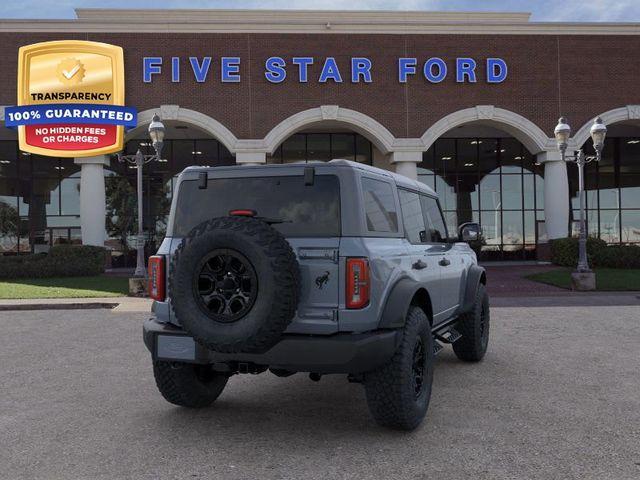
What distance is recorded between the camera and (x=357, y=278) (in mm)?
4152

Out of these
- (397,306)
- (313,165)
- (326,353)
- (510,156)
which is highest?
(510,156)

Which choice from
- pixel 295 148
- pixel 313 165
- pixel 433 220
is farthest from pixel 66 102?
pixel 313 165

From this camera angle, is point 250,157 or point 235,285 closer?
point 235,285

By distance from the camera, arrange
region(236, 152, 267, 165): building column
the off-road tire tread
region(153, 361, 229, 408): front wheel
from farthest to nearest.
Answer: region(236, 152, 267, 165): building column → the off-road tire tread → region(153, 361, 229, 408): front wheel

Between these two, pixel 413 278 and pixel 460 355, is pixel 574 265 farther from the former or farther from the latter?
pixel 413 278

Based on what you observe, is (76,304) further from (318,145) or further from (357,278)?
(318,145)

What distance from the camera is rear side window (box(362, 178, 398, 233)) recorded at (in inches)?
179

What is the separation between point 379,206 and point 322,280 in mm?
942

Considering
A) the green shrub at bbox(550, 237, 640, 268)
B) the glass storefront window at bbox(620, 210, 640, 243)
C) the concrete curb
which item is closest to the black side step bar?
the concrete curb

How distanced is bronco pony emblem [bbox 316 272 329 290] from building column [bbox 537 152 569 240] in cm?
2335

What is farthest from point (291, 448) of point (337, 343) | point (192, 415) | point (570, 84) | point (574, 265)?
point (570, 84)

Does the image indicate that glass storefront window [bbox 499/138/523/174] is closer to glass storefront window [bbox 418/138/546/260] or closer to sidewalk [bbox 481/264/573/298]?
glass storefront window [bbox 418/138/546/260]

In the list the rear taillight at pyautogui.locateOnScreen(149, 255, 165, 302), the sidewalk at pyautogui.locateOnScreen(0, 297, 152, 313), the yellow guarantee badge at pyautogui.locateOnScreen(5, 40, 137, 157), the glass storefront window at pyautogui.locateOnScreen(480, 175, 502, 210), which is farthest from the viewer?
the glass storefront window at pyautogui.locateOnScreen(480, 175, 502, 210)

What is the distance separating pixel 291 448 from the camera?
4.26 metres
